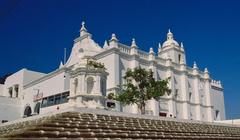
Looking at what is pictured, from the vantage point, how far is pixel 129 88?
30594 mm

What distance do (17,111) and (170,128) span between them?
117 feet

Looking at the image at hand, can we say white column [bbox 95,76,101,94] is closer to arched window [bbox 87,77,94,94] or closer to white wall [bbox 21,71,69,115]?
arched window [bbox 87,77,94,94]

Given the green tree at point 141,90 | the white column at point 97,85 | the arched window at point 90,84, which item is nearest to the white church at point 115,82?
the arched window at point 90,84

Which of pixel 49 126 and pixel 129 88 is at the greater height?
pixel 129 88

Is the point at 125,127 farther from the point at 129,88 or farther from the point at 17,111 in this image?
the point at 17,111

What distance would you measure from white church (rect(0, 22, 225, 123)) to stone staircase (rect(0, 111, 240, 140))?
18.1 ft

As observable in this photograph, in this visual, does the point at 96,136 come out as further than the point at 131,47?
No

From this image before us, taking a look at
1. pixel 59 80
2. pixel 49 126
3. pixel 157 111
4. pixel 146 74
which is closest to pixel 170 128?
pixel 49 126

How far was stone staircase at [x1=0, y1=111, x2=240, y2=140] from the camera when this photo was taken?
12297mm

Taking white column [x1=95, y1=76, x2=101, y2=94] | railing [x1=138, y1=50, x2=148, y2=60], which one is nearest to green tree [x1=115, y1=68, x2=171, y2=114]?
white column [x1=95, y1=76, x2=101, y2=94]

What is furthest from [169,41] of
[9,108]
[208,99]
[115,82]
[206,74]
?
[9,108]

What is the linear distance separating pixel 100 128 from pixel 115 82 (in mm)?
19278

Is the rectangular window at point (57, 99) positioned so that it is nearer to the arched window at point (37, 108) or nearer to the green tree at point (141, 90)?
the green tree at point (141, 90)

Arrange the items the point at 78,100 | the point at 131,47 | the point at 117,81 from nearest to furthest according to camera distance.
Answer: the point at 78,100, the point at 117,81, the point at 131,47
